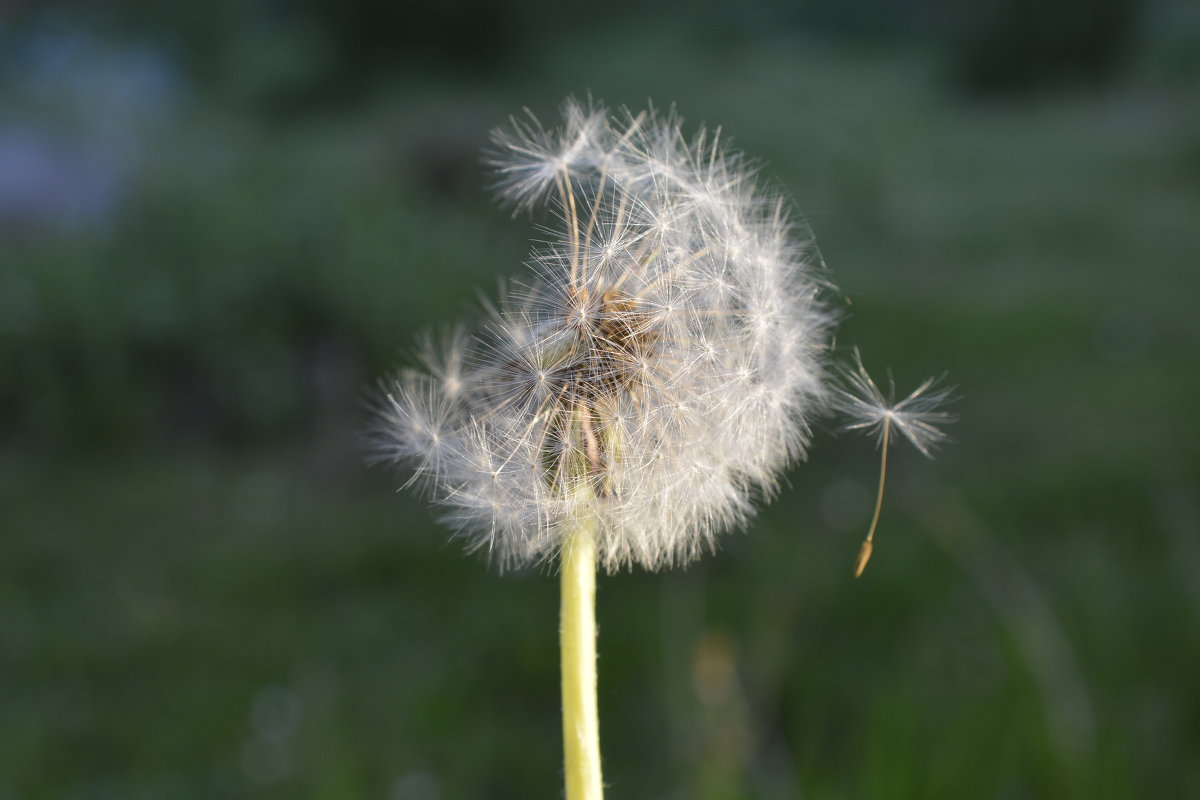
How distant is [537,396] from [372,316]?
5.42 m

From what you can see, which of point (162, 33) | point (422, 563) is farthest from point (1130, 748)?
point (162, 33)

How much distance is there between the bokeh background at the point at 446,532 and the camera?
10.6 ft

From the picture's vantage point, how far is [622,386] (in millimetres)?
797

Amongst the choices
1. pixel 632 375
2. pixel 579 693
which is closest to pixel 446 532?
pixel 632 375

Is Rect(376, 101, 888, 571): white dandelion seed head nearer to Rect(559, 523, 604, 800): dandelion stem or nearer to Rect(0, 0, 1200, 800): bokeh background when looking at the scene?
Rect(559, 523, 604, 800): dandelion stem

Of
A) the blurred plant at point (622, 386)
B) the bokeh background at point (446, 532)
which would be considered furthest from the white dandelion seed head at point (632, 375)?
the bokeh background at point (446, 532)

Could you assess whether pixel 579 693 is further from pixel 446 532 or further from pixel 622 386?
pixel 446 532

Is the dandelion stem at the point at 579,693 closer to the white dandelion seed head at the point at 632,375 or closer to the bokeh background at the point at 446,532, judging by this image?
the white dandelion seed head at the point at 632,375

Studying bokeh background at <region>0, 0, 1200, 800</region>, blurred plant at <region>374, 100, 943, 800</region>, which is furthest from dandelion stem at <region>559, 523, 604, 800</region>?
bokeh background at <region>0, 0, 1200, 800</region>

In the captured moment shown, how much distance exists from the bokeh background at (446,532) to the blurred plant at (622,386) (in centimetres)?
26

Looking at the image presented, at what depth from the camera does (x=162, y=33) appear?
13305 mm

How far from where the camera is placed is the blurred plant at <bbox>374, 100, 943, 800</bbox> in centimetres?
77

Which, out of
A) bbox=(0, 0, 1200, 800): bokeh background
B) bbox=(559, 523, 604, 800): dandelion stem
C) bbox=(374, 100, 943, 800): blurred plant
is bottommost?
bbox=(559, 523, 604, 800): dandelion stem

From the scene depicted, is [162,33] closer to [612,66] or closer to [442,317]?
[612,66]
